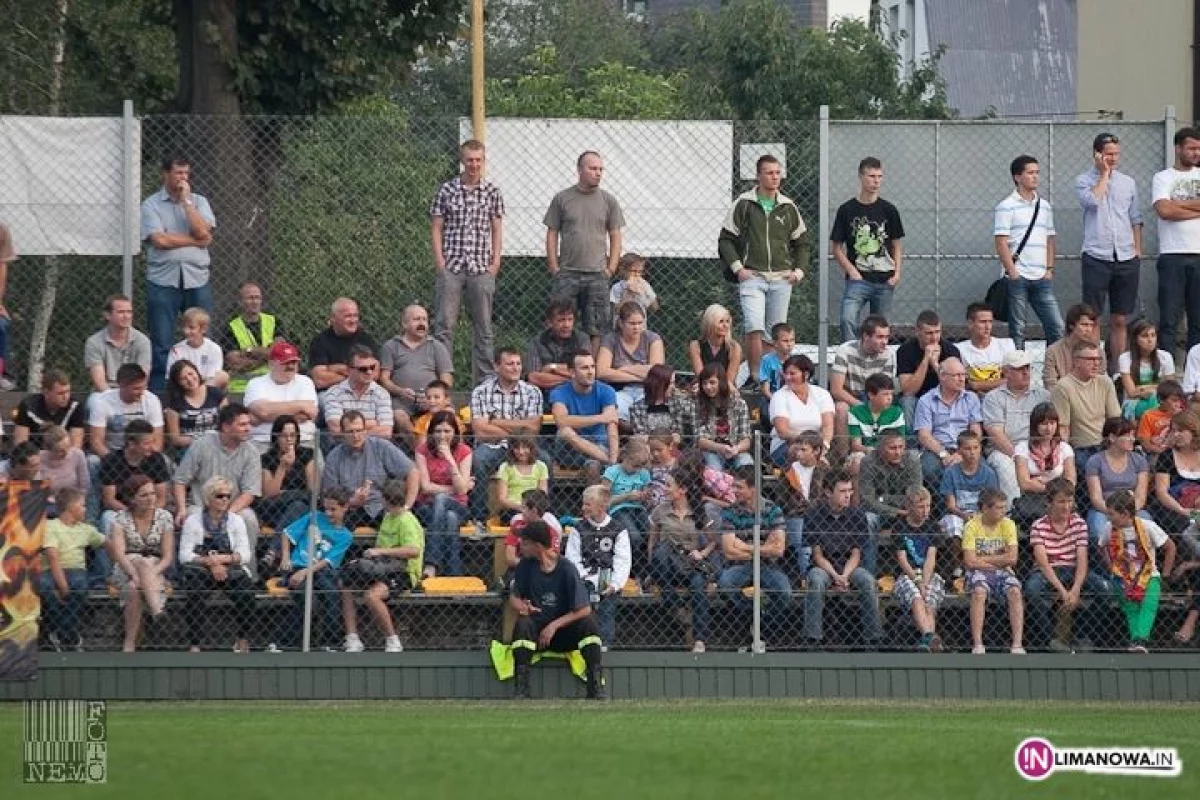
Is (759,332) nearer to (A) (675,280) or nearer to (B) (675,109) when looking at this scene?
(A) (675,280)

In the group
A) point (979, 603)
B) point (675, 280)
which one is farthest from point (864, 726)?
point (675, 280)

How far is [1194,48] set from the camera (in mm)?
29125

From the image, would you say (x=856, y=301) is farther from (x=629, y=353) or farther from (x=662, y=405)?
(x=662, y=405)

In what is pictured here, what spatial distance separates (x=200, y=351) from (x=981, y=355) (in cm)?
648

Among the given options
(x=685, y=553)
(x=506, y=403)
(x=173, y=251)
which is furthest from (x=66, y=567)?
(x=685, y=553)

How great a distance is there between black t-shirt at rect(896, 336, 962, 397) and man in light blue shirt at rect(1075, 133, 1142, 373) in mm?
1700

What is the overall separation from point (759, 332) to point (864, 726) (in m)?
6.19

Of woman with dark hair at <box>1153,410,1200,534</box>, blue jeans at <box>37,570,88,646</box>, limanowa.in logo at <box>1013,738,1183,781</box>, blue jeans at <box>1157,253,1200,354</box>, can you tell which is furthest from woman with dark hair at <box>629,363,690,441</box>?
limanowa.in logo at <box>1013,738,1183,781</box>

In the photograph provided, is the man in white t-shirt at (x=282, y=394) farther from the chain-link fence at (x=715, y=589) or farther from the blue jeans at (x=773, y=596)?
the blue jeans at (x=773, y=596)

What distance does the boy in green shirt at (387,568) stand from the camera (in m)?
17.3

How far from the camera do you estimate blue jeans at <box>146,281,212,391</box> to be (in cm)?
1987

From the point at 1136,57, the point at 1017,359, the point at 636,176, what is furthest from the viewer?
the point at 1136,57

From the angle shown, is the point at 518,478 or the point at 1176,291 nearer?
the point at 518,478

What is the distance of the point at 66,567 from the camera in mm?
17047
